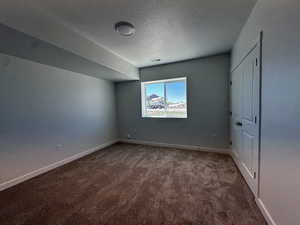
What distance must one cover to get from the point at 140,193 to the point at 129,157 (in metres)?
1.51

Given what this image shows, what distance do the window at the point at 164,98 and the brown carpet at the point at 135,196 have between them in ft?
5.39

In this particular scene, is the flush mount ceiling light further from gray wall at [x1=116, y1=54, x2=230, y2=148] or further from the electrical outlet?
the electrical outlet

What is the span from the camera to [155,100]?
446 cm

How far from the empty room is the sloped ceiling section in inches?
0.5

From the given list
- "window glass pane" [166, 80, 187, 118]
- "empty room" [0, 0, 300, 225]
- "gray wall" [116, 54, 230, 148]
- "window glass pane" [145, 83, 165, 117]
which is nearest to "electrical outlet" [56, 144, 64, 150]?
"empty room" [0, 0, 300, 225]

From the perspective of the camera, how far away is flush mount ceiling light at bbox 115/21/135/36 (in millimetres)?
2019

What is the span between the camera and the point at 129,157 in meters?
3.42

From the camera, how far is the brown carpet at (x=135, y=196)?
59.9 inches

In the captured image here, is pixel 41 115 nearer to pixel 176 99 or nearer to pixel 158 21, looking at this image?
pixel 158 21

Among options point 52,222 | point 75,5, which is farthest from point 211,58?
point 52,222

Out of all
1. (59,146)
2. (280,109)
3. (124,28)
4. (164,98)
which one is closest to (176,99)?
(164,98)

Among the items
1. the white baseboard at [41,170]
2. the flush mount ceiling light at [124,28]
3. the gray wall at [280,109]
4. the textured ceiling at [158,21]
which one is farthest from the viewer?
the white baseboard at [41,170]

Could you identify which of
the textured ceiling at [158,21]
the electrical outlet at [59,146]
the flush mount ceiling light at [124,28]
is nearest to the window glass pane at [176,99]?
the textured ceiling at [158,21]

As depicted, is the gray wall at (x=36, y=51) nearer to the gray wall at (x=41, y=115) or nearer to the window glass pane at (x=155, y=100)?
the gray wall at (x=41, y=115)
